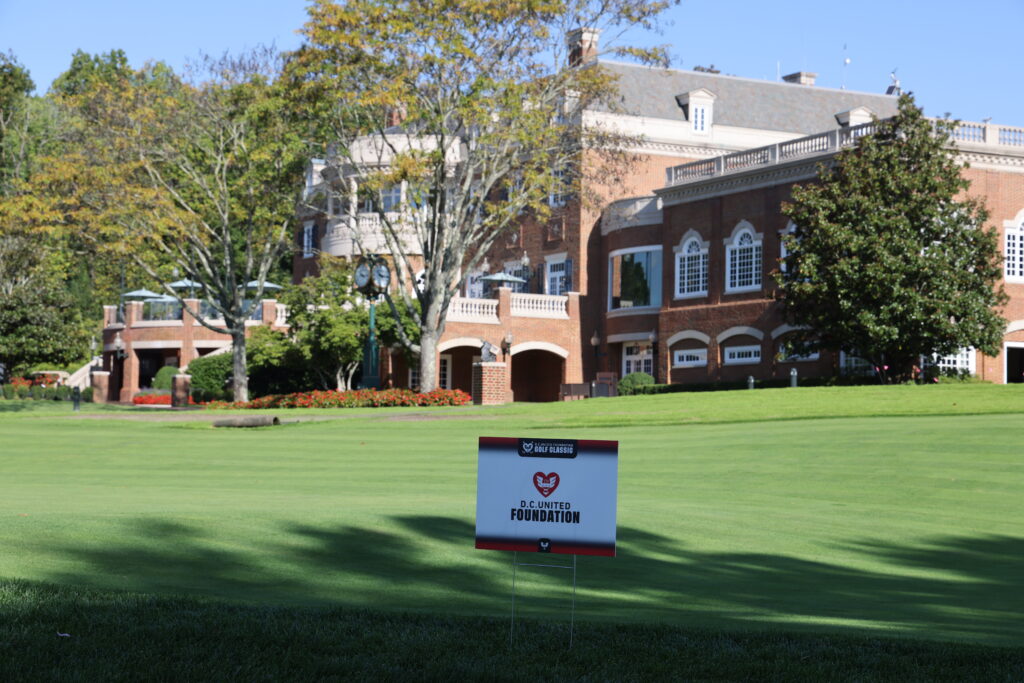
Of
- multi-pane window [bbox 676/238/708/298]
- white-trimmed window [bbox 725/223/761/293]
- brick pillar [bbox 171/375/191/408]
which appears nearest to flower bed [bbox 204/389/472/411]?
white-trimmed window [bbox 725/223/761/293]

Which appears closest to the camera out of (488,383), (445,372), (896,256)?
(896,256)

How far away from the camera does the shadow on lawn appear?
8773 millimetres

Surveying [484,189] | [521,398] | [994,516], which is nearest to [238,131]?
[484,189]

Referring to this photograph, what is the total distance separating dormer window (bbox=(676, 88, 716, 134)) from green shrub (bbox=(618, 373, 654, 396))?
13.8 m

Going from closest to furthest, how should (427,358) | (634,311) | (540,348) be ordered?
(427,358) < (634,311) < (540,348)

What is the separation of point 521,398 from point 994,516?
44.1 m

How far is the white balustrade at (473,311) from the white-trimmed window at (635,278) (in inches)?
210

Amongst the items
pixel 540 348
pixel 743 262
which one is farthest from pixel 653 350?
pixel 743 262

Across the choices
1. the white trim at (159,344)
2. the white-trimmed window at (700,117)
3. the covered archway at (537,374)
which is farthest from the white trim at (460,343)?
the white-trimmed window at (700,117)

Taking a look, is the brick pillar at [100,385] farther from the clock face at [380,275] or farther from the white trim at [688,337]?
the white trim at [688,337]

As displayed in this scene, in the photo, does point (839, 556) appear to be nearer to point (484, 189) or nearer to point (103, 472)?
point (103, 472)

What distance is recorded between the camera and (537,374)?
2338 inches

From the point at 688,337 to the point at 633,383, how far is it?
10.8 feet

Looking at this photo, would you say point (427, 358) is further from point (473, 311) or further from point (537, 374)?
point (537, 374)
